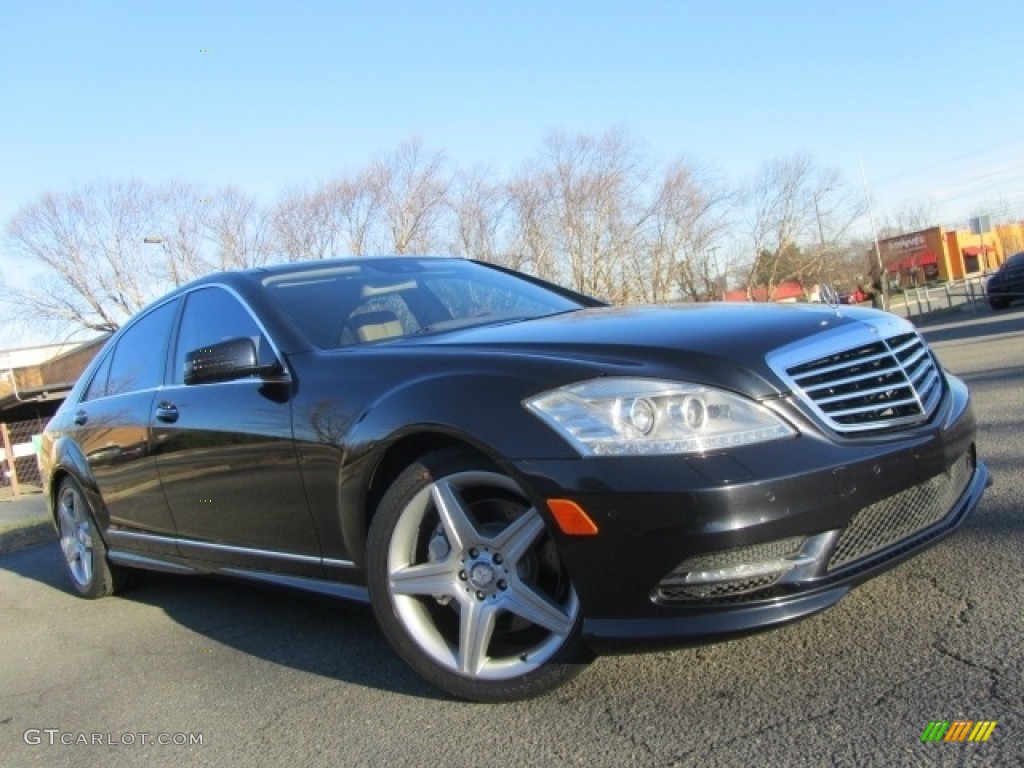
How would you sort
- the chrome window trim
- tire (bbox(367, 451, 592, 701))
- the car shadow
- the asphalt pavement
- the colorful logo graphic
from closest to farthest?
the colorful logo graphic → the asphalt pavement → tire (bbox(367, 451, 592, 701)) → the car shadow → the chrome window trim

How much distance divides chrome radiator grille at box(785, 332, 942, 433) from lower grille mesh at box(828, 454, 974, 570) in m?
0.21

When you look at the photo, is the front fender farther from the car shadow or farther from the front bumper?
the car shadow

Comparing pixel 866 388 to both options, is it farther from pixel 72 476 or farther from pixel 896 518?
pixel 72 476

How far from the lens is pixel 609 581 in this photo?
2.46 meters

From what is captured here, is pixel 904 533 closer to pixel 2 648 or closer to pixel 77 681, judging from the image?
pixel 77 681

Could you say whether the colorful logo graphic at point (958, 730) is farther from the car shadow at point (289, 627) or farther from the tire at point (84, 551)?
the tire at point (84, 551)

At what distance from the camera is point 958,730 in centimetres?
223

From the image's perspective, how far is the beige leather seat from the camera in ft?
11.8

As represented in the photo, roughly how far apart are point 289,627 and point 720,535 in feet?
7.90

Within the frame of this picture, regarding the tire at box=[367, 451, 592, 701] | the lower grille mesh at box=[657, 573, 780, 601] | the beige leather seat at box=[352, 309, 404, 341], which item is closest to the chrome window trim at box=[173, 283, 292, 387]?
the beige leather seat at box=[352, 309, 404, 341]

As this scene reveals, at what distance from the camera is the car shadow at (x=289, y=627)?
10.7 ft

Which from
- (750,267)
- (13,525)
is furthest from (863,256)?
(13,525)

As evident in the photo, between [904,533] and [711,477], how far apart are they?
0.74 m

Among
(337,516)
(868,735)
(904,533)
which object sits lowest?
(868,735)
